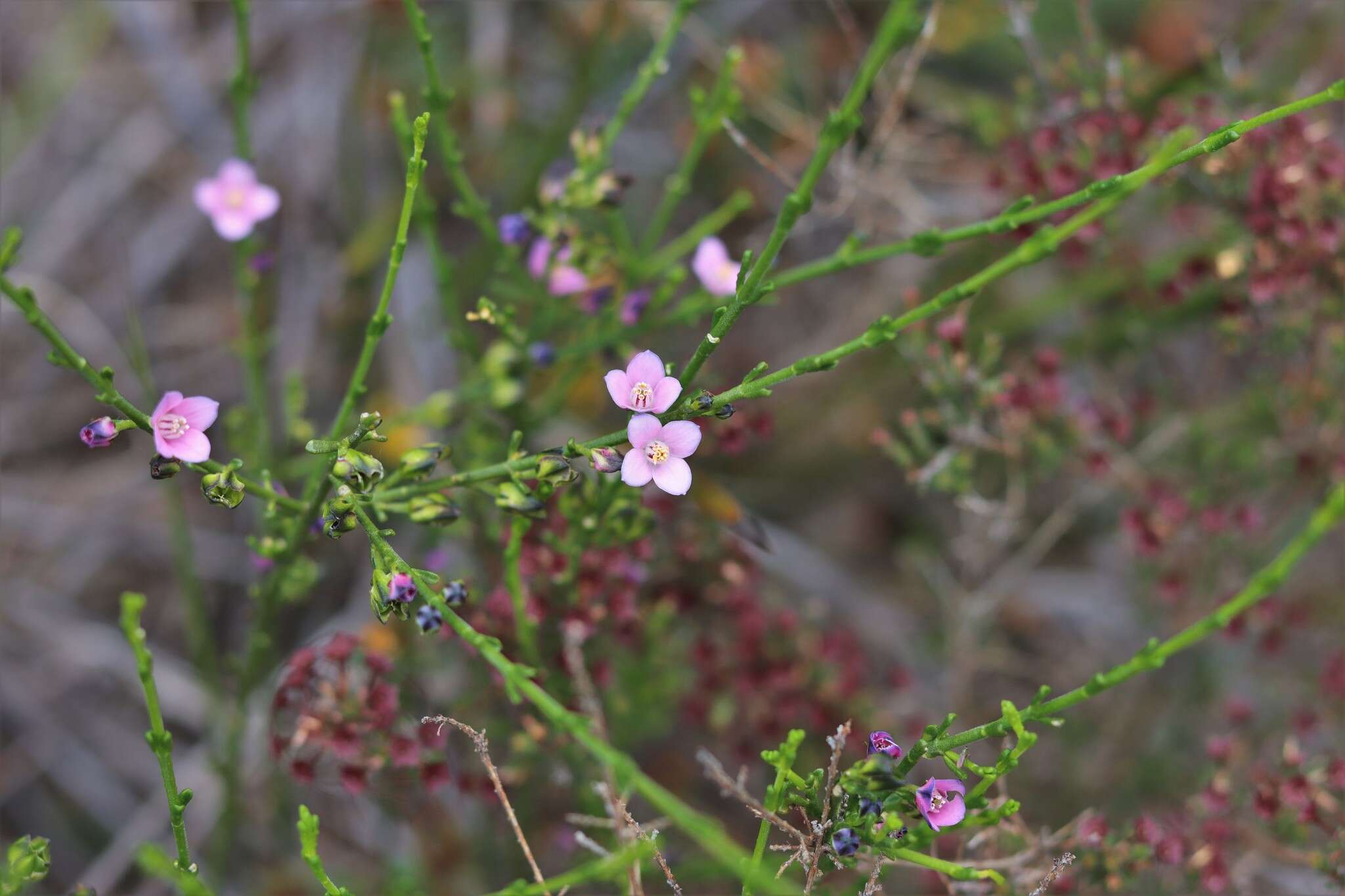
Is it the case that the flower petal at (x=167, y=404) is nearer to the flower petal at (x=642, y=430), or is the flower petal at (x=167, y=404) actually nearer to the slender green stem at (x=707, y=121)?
the flower petal at (x=642, y=430)

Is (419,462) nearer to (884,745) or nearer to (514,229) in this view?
(514,229)

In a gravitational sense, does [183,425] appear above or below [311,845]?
above

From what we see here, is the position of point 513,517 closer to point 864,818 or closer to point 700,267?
point 864,818

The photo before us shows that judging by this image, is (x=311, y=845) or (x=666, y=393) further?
(x=666, y=393)

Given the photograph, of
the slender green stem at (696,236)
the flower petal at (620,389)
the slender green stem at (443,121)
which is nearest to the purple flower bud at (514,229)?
the slender green stem at (443,121)

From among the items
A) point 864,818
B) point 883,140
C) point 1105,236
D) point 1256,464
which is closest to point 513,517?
point 864,818

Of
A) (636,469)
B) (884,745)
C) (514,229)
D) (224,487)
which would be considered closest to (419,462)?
(224,487)

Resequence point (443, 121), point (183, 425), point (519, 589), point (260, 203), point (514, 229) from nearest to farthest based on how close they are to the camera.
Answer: point (183, 425), point (519, 589), point (443, 121), point (514, 229), point (260, 203)

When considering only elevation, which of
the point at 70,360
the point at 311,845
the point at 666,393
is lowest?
the point at 311,845
